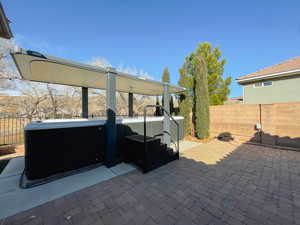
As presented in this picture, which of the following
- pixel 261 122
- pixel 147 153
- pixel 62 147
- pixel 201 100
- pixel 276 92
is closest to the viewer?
pixel 62 147

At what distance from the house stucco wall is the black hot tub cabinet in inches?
379

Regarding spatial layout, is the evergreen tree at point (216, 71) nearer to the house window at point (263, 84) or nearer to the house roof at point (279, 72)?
the house roof at point (279, 72)

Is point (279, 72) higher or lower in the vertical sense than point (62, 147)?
higher

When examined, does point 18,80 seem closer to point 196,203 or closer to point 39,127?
point 39,127

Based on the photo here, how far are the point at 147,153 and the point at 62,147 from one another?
6.48 feet

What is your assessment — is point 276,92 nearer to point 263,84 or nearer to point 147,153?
point 263,84

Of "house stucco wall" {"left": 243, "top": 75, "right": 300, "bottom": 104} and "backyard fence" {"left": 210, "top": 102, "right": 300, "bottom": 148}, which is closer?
"backyard fence" {"left": 210, "top": 102, "right": 300, "bottom": 148}

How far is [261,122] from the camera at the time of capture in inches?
219

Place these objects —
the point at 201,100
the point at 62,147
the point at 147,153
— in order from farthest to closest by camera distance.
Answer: the point at 201,100
the point at 147,153
the point at 62,147

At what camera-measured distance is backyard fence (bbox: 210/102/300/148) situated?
4832 mm

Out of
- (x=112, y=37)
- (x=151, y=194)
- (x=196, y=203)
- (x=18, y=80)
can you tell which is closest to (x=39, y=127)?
(x=151, y=194)

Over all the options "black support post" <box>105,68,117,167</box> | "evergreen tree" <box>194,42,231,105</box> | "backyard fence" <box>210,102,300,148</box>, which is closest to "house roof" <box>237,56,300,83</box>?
"evergreen tree" <box>194,42,231,105</box>

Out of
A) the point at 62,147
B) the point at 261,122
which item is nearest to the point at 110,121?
the point at 62,147

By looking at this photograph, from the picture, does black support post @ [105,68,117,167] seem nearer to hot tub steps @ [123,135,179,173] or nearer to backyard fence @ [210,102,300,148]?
hot tub steps @ [123,135,179,173]
